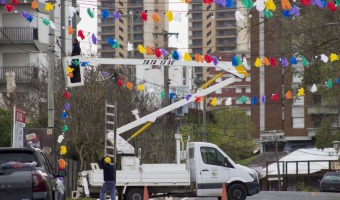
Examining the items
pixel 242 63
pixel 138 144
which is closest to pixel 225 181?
pixel 242 63

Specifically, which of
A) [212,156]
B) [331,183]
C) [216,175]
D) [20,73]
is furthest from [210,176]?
[20,73]

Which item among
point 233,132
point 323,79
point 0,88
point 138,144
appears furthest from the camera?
point 233,132

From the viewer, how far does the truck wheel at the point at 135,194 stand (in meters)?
30.5

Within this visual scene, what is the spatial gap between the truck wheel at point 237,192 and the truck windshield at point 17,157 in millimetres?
14022

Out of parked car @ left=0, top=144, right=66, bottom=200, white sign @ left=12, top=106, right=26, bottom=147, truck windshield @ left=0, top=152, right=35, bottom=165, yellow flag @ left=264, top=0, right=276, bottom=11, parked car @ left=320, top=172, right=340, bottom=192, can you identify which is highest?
yellow flag @ left=264, top=0, right=276, bottom=11

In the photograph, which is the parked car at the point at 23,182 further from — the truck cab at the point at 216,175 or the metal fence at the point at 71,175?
Answer: the metal fence at the point at 71,175

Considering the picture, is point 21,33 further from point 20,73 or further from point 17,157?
point 17,157

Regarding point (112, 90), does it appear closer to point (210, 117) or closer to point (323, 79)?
point (323, 79)

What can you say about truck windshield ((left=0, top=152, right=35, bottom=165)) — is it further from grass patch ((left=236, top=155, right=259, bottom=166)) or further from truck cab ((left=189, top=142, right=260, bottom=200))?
grass patch ((left=236, top=155, right=259, bottom=166))

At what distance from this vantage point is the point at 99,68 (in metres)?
46.0

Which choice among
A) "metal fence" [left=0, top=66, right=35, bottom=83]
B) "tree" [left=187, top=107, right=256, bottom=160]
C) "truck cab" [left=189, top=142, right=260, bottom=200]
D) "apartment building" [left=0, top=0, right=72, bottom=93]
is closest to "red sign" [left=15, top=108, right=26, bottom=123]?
"truck cab" [left=189, top=142, right=260, bottom=200]

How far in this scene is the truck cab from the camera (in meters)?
31.2

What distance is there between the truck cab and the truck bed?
656 millimetres

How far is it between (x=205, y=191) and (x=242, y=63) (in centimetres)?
460
